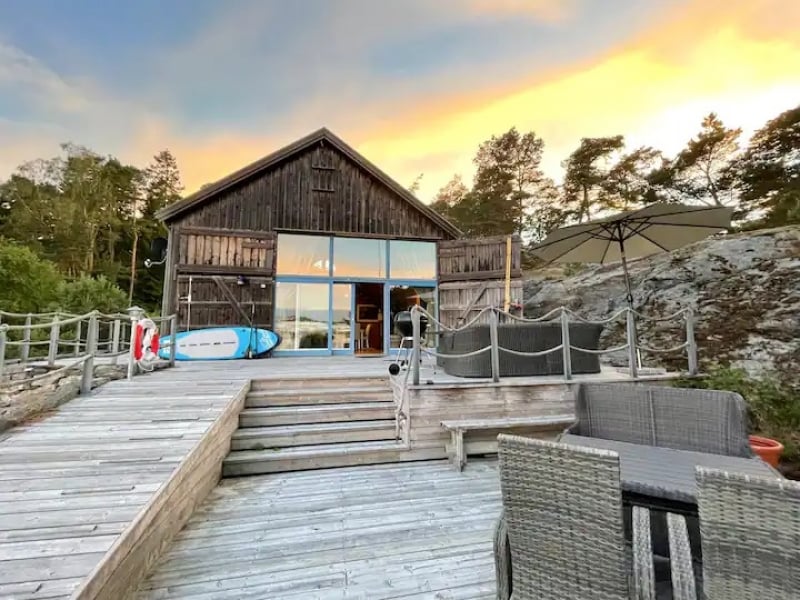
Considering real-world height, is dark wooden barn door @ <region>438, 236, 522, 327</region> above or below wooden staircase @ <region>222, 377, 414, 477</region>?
above

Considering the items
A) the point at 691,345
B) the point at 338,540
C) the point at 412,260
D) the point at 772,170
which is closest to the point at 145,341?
the point at 338,540

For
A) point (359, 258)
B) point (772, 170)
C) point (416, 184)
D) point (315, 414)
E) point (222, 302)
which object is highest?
point (416, 184)

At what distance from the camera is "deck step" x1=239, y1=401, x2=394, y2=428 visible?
3959 millimetres

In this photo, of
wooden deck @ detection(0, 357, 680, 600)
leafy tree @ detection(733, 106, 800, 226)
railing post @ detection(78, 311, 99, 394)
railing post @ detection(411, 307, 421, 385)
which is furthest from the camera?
leafy tree @ detection(733, 106, 800, 226)

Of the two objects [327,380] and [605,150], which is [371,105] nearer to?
[327,380]

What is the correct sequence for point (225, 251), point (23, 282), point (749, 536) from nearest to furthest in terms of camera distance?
point (749, 536) < point (225, 251) < point (23, 282)

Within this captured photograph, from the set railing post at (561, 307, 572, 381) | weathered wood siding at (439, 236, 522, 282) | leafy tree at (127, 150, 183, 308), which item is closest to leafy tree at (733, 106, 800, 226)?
weathered wood siding at (439, 236, 522, 282)

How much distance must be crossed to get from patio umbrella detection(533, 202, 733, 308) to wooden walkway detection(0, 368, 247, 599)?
437 cm

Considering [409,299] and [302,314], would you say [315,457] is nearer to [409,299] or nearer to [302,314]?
[302,314]

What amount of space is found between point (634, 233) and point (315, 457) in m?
4.52

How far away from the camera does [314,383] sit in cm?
455

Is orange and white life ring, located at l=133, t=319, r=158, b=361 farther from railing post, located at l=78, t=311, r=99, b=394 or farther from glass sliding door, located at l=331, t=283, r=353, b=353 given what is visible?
glass sliding door, located at l=331, t=283, r=353, b=353

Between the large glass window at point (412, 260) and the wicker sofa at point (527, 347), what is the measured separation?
4.62 metres

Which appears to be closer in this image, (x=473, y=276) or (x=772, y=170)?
(x=473, y=276)
